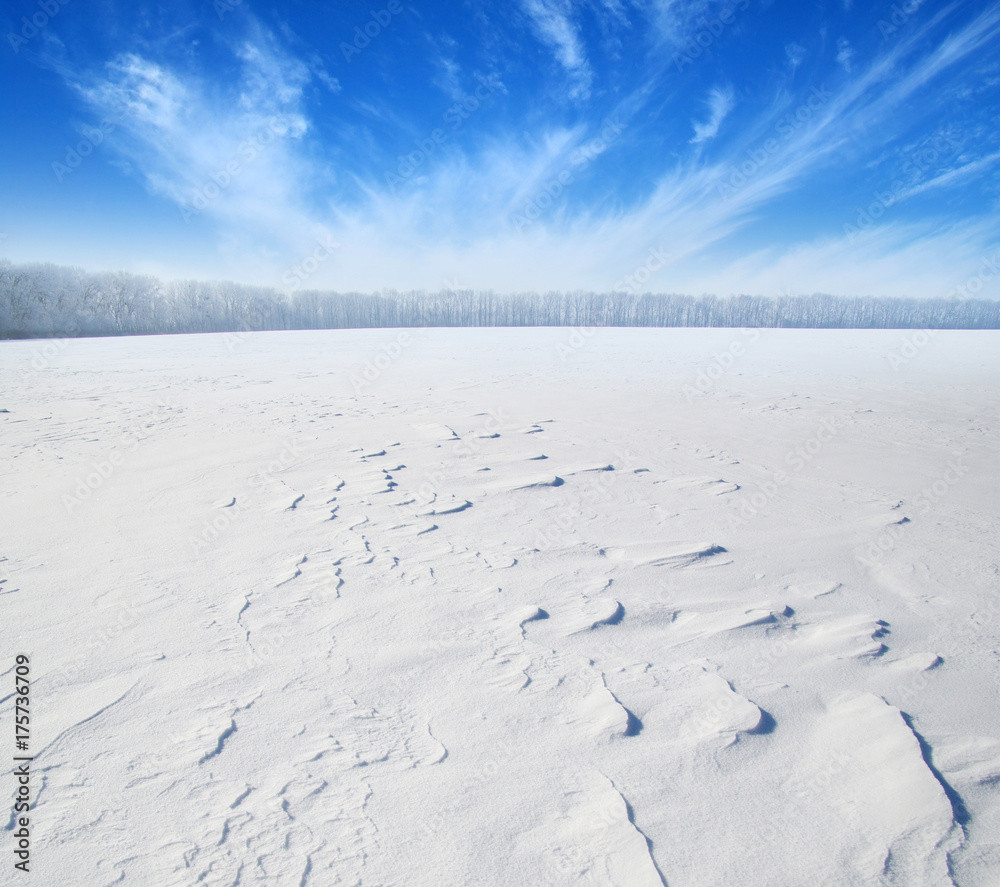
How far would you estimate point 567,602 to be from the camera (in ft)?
9.23

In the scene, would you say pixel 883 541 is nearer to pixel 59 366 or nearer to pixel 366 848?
pixel 366 848

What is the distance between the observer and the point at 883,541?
370 centimetres

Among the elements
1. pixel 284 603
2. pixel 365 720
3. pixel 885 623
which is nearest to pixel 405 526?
pixel 284 603

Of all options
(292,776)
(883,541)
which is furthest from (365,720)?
(883,541)

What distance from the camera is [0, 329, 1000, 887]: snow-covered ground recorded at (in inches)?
59.0

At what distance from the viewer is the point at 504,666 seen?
2.29 metres

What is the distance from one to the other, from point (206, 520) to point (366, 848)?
3170 mm

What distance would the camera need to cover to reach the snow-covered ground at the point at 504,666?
4.92ft

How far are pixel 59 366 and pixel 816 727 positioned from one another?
19.0 m

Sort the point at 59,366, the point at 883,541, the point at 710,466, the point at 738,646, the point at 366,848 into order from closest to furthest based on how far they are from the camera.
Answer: the point at 366,848 < the point at 738,646 < the point at 883,541 < the point at 710,466 < the point at 59,366

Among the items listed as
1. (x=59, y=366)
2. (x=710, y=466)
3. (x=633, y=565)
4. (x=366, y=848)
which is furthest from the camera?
(x=59, y=366)

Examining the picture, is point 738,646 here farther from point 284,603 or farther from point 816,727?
point 284,603

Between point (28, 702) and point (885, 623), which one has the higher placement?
point (885, 623)

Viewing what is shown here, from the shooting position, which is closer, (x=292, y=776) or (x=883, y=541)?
(x=292, y=776)
